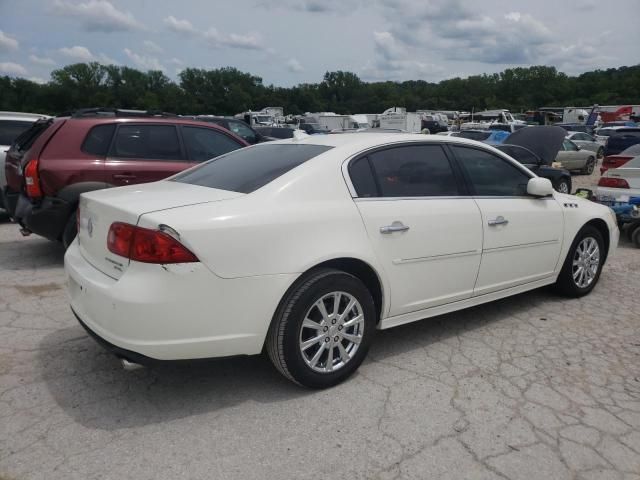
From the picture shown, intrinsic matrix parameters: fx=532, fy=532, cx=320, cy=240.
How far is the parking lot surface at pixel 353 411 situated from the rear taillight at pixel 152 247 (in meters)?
0.91

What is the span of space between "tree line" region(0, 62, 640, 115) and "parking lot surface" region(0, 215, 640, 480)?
314 feet

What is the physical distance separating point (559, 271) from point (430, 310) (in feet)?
5.85

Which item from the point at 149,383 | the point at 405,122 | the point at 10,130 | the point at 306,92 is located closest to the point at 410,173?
the point at 149,383

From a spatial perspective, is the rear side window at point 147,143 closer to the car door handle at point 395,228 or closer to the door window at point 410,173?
the door window at point 410,173

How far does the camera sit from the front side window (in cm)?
415

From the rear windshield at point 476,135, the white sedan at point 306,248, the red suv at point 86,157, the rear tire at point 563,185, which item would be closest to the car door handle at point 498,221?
the white sedan at point 306,248

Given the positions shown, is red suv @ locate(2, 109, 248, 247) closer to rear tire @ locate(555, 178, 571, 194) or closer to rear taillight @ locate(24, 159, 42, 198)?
rear taillight @ locate(24, 159, 42, 198)

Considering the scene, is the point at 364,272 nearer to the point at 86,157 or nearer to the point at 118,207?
the point at 118,207

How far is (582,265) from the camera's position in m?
5.08

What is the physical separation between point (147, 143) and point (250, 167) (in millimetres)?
3289

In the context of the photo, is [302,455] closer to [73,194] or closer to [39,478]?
[39,478]

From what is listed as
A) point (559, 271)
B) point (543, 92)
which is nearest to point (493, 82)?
point (543, 92)

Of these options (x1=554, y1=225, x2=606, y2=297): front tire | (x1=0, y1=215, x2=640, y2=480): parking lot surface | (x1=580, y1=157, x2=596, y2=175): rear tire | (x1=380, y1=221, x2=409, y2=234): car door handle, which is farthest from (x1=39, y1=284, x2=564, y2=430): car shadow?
(x1=580, y1=157, x2=596, y2=175): rear tire

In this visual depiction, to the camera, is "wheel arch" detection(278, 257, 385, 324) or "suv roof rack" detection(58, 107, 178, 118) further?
"suv roof rack" detection(58, 107, 178, 118)
